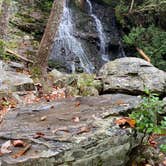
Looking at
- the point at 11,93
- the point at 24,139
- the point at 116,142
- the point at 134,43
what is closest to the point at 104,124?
the point at 116,142

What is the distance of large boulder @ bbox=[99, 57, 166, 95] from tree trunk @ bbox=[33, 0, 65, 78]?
5.36 feet

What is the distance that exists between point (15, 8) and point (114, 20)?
4.66 meters

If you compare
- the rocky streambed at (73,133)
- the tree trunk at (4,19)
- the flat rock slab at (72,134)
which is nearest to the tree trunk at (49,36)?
the tree trunk at (4,19)

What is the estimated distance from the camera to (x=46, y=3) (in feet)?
49.9

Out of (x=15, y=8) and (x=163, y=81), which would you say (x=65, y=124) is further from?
(x=15, y=8)

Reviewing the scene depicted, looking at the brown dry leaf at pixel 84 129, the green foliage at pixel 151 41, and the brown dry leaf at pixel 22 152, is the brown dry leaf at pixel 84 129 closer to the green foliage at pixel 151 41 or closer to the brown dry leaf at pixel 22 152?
the brown dry leaf at pixel 22 152

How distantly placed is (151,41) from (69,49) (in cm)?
356

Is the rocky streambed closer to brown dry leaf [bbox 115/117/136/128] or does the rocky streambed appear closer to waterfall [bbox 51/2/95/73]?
brown dry leaf [bbox 115/117/136/128]

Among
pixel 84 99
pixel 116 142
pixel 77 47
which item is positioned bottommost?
pixel 116 142

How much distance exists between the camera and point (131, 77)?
9039 millimetres

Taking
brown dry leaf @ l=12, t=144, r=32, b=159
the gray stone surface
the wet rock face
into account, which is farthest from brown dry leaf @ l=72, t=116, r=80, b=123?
the wet rock face

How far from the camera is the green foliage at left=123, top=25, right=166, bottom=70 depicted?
46.0ft

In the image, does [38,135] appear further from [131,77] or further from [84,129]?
[131,77]

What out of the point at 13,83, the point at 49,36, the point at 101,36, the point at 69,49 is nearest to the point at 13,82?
the point at 13,83
